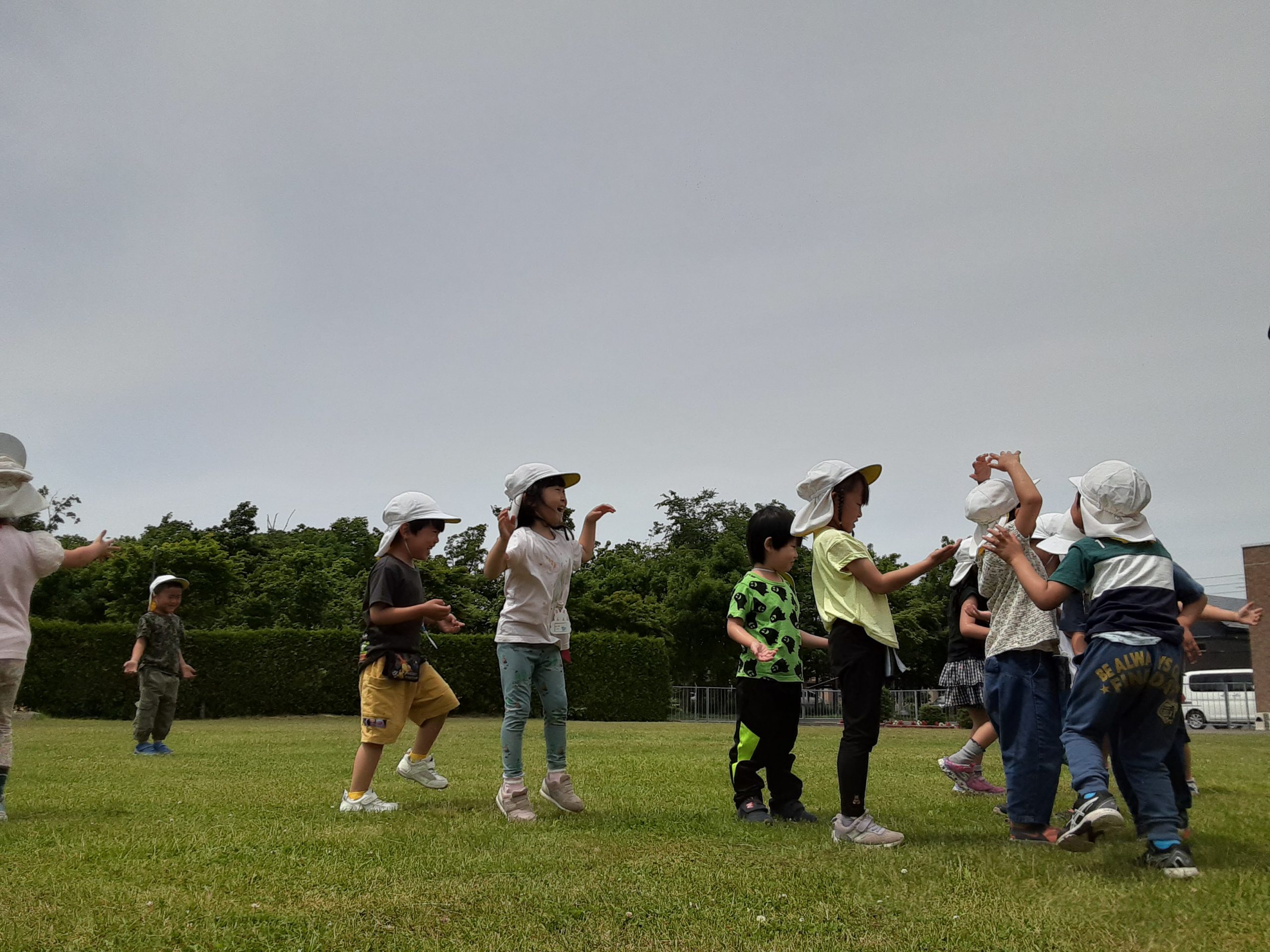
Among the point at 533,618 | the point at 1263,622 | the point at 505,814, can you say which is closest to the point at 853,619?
the point at 533,618

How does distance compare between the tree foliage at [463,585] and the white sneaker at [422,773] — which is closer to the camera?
the white sneaker at [422,773]

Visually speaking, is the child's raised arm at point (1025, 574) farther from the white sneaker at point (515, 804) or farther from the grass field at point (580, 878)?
the white sneaker at point (515, 804)

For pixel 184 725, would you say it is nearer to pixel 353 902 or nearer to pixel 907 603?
pixel 353 902

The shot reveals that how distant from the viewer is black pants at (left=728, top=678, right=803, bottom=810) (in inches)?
229

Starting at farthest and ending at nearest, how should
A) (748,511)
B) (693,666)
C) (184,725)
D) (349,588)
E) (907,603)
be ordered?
(748,511) → (907,603) → (693,666) → (349,588) → (184,725)

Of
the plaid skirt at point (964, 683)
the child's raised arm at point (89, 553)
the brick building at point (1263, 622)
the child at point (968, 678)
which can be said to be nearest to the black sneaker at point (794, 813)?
the child at point (968, 678)

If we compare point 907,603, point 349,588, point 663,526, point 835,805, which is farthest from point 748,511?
point 835,805

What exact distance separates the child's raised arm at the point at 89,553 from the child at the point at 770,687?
3.65m

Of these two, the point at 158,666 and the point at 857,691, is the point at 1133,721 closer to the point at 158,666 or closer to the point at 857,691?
the point at 857,691

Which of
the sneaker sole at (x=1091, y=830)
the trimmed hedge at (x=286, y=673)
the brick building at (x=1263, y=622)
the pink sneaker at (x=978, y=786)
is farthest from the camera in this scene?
the brick building at (x=1263, y=622)

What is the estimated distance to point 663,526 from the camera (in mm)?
53938

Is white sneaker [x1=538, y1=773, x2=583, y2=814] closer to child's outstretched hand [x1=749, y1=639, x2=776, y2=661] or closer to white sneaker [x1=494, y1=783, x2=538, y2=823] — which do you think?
white sneaker [x1=494, y1=783, x2=538, y2=823]

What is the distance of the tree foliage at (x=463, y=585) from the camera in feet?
110

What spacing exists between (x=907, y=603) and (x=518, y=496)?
41.9 metres
